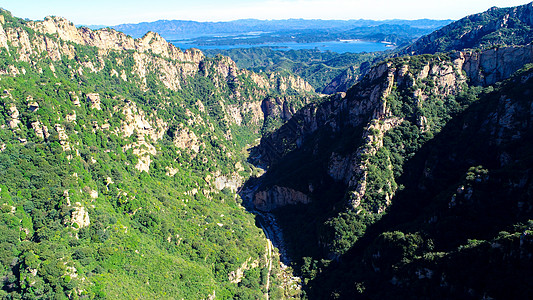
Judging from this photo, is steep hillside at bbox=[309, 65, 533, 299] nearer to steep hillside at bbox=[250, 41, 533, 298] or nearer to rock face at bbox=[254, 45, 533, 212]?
steep hillside at bbox=[250, 41, 533, 298]

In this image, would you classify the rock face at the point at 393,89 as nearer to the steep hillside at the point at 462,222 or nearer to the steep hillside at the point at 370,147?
the steep hillside at the point at 370,147

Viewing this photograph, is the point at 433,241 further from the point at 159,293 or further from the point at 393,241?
the point at 159,293

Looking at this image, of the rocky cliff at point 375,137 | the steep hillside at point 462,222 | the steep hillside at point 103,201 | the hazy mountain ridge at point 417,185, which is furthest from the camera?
the rocky cliff at point 375,137

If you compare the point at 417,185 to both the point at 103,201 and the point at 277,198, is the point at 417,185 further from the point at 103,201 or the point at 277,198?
the point at 103,201

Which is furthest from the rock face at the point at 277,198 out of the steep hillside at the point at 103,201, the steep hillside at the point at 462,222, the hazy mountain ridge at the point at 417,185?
the steep hillside at the point at 462,222

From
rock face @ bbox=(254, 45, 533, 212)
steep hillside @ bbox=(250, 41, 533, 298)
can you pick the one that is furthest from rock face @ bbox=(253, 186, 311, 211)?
rock face @ bbox=(254, 45, 533, 212)

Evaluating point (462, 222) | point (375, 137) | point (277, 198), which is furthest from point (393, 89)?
point (277, 198)

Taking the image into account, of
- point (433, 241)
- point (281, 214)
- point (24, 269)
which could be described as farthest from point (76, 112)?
point (433, 241)

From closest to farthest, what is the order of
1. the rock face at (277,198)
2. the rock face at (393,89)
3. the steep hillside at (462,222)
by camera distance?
the steep hillside at (462,222), the rock face at (393,89), the rock face at (277,198)
